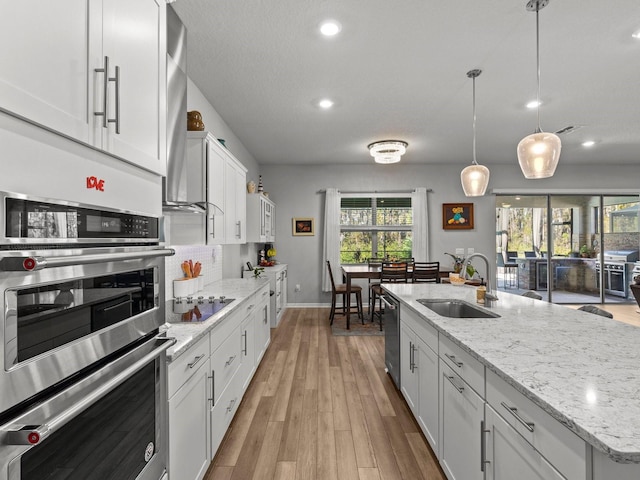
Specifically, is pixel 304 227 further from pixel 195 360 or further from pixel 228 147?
pixel 195 360

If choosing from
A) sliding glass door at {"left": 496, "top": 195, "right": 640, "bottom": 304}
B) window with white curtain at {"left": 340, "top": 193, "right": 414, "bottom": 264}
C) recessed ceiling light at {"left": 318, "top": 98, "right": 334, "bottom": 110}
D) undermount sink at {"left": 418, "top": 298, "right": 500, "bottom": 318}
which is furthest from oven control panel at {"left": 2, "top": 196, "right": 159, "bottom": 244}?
sliding glass door at {"left": 496, "top": 195, "right": 640, "bottom": 304}

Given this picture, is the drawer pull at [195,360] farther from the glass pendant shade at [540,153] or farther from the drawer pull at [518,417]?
the glass pendant shade at [540,153]

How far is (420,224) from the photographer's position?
657 cm

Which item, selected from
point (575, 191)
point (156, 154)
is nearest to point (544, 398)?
point (156, 154)

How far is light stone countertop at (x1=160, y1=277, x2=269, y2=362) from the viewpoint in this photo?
1454 mm

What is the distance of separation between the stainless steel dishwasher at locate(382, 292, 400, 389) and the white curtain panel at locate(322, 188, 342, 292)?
10.8ft

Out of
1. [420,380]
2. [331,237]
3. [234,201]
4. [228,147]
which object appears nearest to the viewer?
[420,380]

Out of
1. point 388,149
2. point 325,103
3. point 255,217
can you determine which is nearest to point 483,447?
point 325,103

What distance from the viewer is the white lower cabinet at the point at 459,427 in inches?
55.4

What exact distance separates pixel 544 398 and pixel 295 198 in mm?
5945

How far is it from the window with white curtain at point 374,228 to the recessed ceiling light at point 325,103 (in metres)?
2.98

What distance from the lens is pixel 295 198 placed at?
21.9 ft

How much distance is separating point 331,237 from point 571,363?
17.7 feet

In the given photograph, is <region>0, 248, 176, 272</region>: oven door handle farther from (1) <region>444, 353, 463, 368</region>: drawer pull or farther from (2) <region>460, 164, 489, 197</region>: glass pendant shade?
(2) <region>460, 164, 489, 197</region>: glass pendant shade
